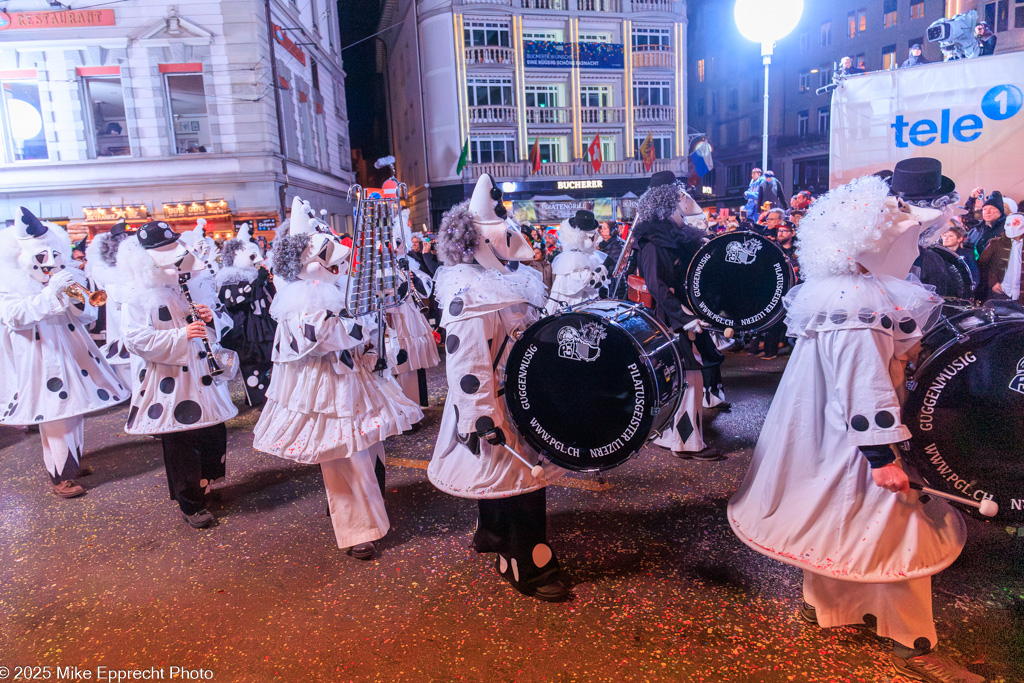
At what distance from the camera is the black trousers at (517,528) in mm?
2824

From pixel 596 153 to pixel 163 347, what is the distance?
77.9 feet

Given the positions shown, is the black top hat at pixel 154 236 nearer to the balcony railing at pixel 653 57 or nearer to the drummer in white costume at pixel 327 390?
the drummer in white costume at pixel 327 390

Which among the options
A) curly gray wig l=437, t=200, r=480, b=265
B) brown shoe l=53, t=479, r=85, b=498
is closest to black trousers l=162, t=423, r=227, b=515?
brown shoe l=53, t=479, r=85, b=498

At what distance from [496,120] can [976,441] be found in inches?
Result: 973

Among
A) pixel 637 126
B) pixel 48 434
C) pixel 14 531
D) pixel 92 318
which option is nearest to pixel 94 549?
pixel 14 531

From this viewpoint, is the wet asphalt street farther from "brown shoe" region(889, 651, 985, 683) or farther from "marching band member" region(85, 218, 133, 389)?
"marching band member" region(85, 218, 133, 389)

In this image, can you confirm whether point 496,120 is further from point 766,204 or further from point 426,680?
point 426,680

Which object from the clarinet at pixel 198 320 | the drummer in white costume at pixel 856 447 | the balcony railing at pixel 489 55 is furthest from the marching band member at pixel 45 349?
the balcony railing at pixel 489 55

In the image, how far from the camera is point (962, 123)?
7176 millimetres

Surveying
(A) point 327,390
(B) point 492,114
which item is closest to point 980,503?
(A) point 327,390

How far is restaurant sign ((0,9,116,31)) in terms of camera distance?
15.9 meters

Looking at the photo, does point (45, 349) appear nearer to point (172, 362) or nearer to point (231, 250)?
point (172, 362)

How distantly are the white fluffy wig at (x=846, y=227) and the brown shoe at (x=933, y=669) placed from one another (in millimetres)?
1519

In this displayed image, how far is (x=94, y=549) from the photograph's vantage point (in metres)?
3.74
